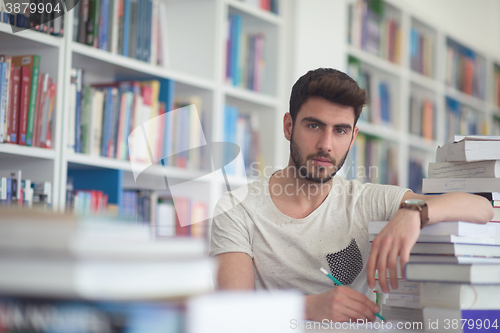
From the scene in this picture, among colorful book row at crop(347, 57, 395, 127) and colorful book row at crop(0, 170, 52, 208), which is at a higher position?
colorful book row at crop(347, 57, 395, 127)

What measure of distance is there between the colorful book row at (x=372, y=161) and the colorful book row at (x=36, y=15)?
1.76 meters

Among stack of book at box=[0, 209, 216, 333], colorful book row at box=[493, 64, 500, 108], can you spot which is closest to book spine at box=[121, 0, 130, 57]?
stack of book at box=[0, 209, 216, 333]

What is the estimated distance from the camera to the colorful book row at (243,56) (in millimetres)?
2451

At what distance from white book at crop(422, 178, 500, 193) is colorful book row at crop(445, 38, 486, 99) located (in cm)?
286

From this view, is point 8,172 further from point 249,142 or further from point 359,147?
point 359,147

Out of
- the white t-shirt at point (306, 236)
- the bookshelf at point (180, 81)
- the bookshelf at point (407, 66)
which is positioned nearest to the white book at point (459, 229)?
the white t-shirt at point (306, 236)

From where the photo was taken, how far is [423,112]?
11.4 feet

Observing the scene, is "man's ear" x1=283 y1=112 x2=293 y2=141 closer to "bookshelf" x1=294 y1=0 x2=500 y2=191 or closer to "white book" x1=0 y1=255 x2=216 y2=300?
"bookshelf" x1=294 y1=0 x2=500 y2=191

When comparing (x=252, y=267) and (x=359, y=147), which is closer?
(x=252, y=267)

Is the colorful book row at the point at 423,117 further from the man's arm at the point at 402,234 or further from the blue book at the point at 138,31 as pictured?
the man's arm at the point at 402,234

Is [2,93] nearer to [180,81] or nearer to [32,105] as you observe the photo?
[32,105]

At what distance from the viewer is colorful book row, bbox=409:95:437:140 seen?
3375mm

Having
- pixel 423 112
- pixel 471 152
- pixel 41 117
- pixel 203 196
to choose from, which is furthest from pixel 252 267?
pixel 423 112

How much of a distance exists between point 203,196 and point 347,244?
46.0 inches
